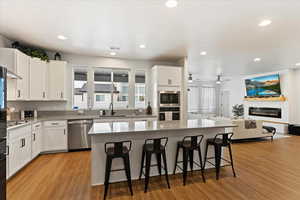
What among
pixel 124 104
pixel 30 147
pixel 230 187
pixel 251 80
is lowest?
pixel 230 187

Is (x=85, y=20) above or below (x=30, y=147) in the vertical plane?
above

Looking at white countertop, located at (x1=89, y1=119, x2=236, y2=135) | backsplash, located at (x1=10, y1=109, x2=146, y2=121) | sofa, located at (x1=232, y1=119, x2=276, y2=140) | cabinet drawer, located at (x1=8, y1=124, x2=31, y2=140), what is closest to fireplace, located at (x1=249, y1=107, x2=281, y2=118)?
sofa, located at (x1=232, y1=119, x2=276, y2=140)

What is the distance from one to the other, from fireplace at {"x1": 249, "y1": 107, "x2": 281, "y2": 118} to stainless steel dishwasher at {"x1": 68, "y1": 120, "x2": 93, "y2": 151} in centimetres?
831

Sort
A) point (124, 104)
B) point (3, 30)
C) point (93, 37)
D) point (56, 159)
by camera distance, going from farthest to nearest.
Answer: point (124, 104), point (56, 159), point (93, 37), point (3, 30)

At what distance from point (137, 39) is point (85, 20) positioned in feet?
3.94

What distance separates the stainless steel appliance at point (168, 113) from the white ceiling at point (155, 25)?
179 cm

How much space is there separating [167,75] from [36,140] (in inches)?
155

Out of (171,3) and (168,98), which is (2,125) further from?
(168,98)

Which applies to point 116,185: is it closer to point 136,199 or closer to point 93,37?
point 136,199

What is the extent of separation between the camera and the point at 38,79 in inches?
155

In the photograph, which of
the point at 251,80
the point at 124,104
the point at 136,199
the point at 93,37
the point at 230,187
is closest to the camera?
the point at 136,199

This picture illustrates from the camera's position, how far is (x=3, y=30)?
3.12m

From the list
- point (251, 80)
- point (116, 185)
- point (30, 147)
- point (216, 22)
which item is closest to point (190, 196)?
point (116, 185)

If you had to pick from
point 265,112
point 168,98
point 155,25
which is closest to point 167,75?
point 168,98
